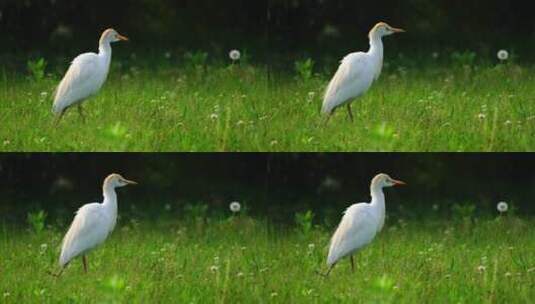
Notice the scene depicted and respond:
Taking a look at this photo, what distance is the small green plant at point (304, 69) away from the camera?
495 centimetres

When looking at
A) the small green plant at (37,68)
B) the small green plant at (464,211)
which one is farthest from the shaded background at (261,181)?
the small green plant at (37,68)

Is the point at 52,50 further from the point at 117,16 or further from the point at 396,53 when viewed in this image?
the point at 396,53

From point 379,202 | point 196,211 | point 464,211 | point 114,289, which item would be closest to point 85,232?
point 114,289

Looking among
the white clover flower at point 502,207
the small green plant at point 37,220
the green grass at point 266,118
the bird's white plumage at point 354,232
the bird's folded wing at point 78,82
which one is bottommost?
the bird's white plumage at point 354,232

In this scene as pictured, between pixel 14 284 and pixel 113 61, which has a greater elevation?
pixel 113 61

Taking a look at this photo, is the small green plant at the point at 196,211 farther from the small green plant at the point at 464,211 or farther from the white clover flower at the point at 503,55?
the white clover flower at the point at 503,55

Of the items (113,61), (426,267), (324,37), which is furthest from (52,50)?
(426,267)

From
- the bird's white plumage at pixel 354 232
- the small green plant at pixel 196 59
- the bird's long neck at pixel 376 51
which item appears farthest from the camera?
the small green plant at pixel 196 59

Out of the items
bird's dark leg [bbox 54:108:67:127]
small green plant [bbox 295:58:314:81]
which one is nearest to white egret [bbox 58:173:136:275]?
bird's dark leg [bbox 54:108:67:127]

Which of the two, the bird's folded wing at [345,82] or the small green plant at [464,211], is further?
the small green plant at [464,211]

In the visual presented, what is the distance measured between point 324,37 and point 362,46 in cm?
19

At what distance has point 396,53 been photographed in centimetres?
504

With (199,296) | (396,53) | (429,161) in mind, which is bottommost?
(199,296)

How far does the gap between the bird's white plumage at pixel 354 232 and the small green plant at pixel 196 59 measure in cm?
100
